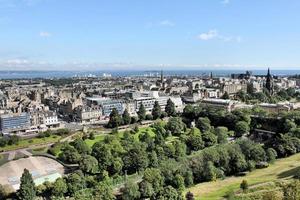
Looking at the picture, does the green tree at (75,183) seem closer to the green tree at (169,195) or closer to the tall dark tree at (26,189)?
the tall dark tree at (26,189)

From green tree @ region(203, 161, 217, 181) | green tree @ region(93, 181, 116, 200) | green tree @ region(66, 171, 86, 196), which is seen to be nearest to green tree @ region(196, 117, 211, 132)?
green tree @ region(203, 161, 217, 181)

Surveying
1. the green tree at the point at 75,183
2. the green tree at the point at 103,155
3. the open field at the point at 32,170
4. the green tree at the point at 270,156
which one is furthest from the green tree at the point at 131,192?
the green tree at the point at 270,156

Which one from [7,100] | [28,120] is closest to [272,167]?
[28,120]

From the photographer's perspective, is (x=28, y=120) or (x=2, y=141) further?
(x=28, y=120)

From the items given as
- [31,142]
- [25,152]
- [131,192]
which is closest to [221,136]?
[131,192]

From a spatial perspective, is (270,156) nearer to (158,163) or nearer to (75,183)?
(158,163)

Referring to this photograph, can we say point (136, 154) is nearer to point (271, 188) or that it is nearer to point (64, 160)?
point (64, 160)

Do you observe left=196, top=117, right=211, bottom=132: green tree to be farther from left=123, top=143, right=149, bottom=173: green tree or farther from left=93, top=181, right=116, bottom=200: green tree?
left=93, top=181, right=116, bottom=200: green tree
